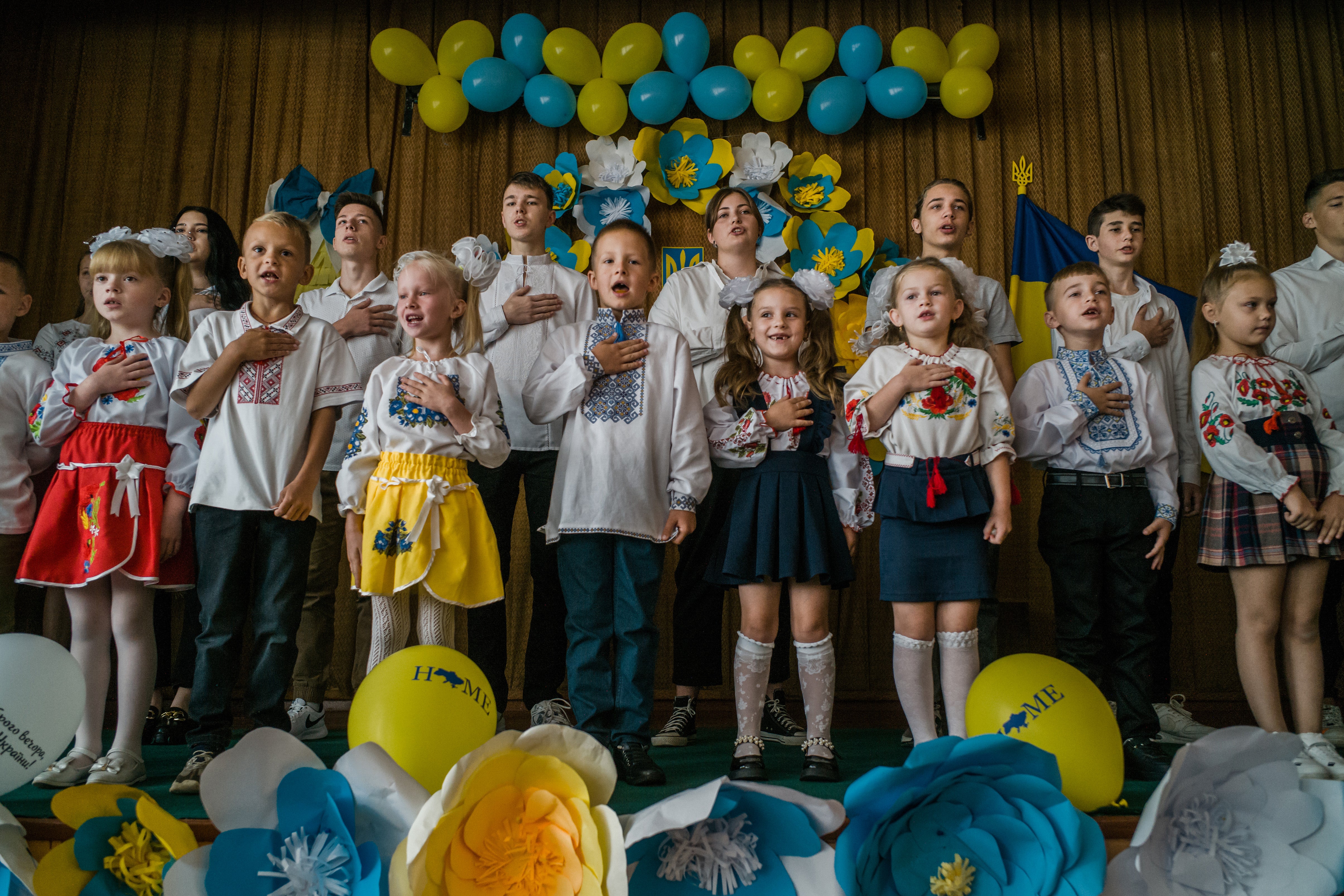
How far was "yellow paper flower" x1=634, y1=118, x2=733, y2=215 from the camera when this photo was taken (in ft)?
11.4

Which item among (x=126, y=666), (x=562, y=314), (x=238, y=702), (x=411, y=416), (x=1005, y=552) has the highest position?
(x=562, y=314)

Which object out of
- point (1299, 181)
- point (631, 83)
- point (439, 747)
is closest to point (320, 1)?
point (631, 83)

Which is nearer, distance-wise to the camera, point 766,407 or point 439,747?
point 439,747

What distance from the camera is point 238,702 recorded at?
2887mm

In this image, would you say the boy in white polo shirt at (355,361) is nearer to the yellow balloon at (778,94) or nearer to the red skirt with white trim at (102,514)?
the red skirt with white trim at (102,514)

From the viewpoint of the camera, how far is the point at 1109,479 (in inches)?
85.5

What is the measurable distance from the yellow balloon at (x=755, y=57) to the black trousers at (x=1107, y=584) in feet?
6.83

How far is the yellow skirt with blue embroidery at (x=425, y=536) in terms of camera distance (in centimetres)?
187

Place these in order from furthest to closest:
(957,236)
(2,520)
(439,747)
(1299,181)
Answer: (1299,181) < (957,236) < (2,520) < (439,747)


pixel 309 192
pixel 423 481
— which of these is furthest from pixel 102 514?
pixel 309 192

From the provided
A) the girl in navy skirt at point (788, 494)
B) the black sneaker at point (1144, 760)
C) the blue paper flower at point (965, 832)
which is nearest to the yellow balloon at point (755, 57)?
the girl in navy skirt at point (788, 494)

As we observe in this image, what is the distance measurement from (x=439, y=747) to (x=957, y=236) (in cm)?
197

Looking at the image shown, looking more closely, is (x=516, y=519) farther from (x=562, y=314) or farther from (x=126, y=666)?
(x=126, y=666)

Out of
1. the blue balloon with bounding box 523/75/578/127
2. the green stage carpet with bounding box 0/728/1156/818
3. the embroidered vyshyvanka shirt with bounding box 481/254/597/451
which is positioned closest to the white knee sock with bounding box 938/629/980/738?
the green stage carpet with bounding box 0/728/1156/818
